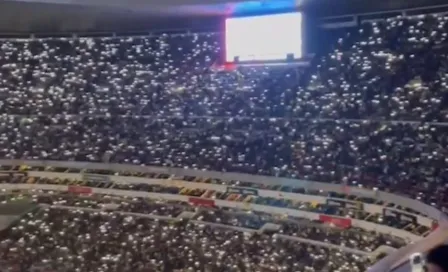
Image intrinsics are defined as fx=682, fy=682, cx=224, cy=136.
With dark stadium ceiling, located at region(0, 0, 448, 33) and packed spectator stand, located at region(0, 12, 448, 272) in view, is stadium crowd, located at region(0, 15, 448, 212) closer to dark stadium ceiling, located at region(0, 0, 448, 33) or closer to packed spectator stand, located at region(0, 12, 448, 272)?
packed spectator stand, located at region(0, 12, 448, 272)

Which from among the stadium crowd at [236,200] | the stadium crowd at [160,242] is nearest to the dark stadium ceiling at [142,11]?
the stadium crowd at [236,200]

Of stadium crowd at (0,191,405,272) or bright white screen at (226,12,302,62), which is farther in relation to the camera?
bright white screen at (226,12,302,62)

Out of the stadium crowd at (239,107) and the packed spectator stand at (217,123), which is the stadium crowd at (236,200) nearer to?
the packed spectator stand at (217,123)

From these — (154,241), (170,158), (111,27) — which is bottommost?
(154,241)

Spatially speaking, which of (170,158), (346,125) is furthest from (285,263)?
(170,158)

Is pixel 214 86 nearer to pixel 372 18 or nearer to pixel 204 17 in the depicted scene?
pixel 204 17

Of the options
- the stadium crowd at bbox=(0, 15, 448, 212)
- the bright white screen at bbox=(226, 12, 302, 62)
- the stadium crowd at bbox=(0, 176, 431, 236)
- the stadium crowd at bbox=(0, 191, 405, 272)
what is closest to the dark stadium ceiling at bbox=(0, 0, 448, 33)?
the bright white screen at bbox=(226, 12, 302, 62)
